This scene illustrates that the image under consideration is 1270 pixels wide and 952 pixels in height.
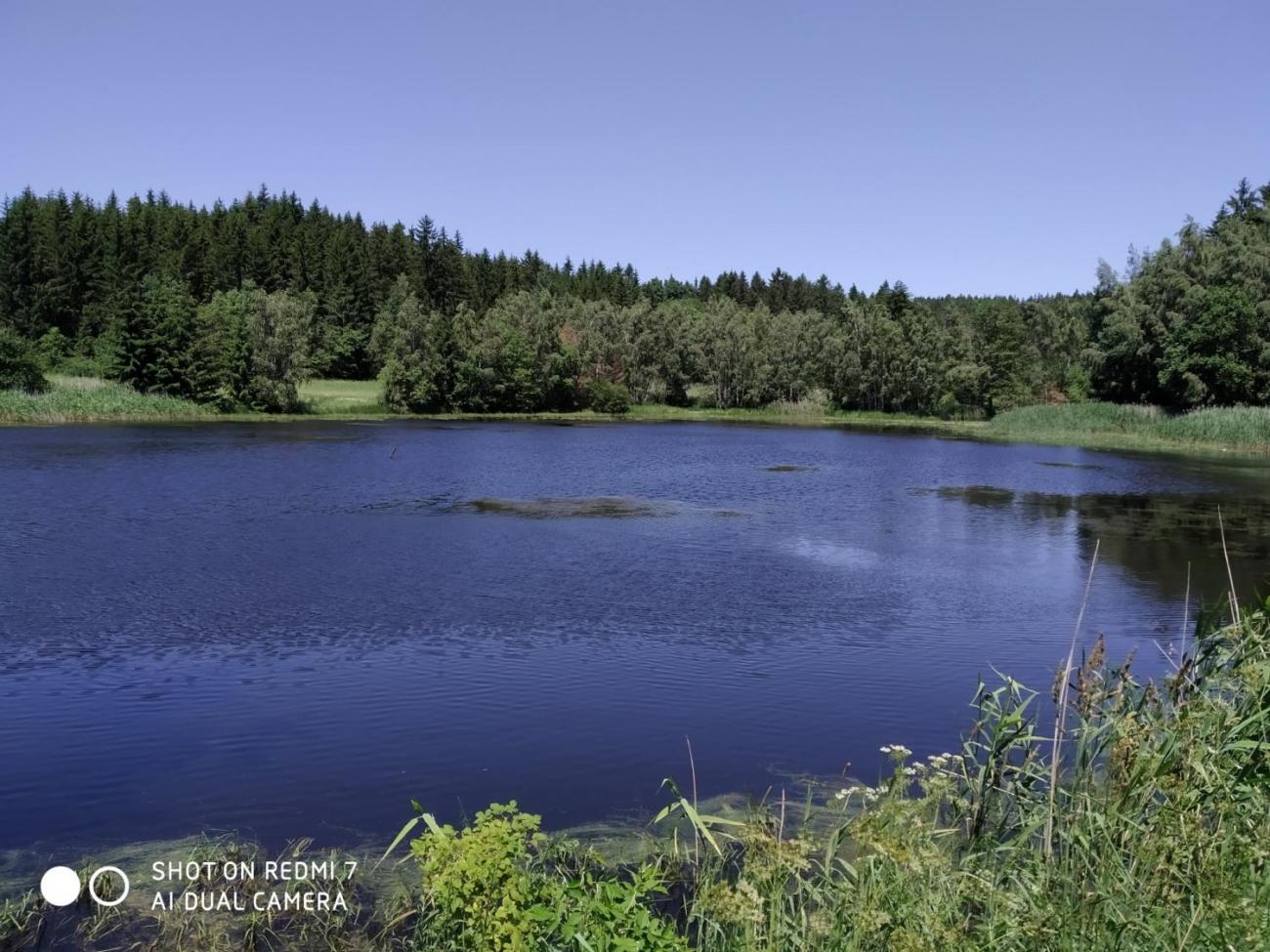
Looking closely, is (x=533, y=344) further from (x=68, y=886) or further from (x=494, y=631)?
(x=68, y=886)

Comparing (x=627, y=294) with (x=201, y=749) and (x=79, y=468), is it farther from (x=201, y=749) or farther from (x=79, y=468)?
(x=201, y=749)

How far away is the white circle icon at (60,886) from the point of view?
6.99 m

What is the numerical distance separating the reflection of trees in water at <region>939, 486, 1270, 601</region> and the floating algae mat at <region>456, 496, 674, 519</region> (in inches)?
488

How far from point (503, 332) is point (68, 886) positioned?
84.0m

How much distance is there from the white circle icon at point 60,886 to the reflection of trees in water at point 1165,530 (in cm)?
1719

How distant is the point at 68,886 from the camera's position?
23.5 feet

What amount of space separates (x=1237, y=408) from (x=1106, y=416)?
29.5 ft

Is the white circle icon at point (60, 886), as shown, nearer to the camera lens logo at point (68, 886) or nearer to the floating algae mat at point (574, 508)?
the camera lens logo at point (68, 886)

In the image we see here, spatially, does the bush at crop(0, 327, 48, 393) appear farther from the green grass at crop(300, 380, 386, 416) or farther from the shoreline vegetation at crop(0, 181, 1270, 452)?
the green grass at crop(300, 380, 386, 416)

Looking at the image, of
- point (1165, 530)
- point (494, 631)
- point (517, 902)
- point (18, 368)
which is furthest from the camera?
point (18, 368)

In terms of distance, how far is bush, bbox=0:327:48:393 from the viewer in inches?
2470

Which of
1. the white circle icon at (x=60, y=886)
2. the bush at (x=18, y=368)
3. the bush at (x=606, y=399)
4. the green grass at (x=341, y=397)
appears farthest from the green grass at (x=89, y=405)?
the white circle icon at (x=60, y=886)

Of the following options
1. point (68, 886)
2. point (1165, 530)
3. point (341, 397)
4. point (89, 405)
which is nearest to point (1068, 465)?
point (1165, 530)

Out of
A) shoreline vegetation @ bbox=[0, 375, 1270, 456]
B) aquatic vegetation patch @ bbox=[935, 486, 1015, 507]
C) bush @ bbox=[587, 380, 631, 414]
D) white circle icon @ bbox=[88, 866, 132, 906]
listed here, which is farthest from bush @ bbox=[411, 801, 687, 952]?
bush @ bbox=[587, 380, 631, 414]
